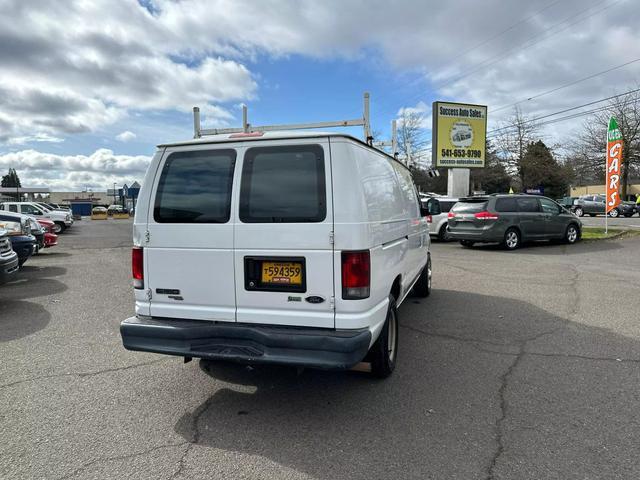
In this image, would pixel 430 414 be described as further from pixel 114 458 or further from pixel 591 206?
pixel 591 206

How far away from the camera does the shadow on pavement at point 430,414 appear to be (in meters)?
2.85

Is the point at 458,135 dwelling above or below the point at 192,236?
above

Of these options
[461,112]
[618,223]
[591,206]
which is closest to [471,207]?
[461,112]

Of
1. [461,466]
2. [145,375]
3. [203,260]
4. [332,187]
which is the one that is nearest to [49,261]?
[145,375]

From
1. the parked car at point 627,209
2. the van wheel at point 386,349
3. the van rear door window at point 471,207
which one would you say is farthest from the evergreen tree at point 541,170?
the van wheel at point 386,349

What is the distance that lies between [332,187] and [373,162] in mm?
849

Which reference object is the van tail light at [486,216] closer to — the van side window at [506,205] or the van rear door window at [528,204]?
the van side window at [506,205]

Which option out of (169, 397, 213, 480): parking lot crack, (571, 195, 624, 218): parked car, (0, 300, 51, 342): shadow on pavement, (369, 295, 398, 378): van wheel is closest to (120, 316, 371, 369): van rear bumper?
(169, 397, 213, 480): parking lot crack

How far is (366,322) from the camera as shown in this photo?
131 inches

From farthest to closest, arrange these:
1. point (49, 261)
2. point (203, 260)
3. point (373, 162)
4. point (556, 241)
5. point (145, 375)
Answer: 1. point (556, 241)
2. point (49, 261)
3. point (145, 375)
4. point (373, 162)
5. point (203, 260)

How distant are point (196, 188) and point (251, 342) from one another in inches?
51.8

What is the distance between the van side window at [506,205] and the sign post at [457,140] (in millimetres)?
9095

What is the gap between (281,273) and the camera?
3410 mm

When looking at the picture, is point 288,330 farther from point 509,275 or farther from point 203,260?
point 509,275
